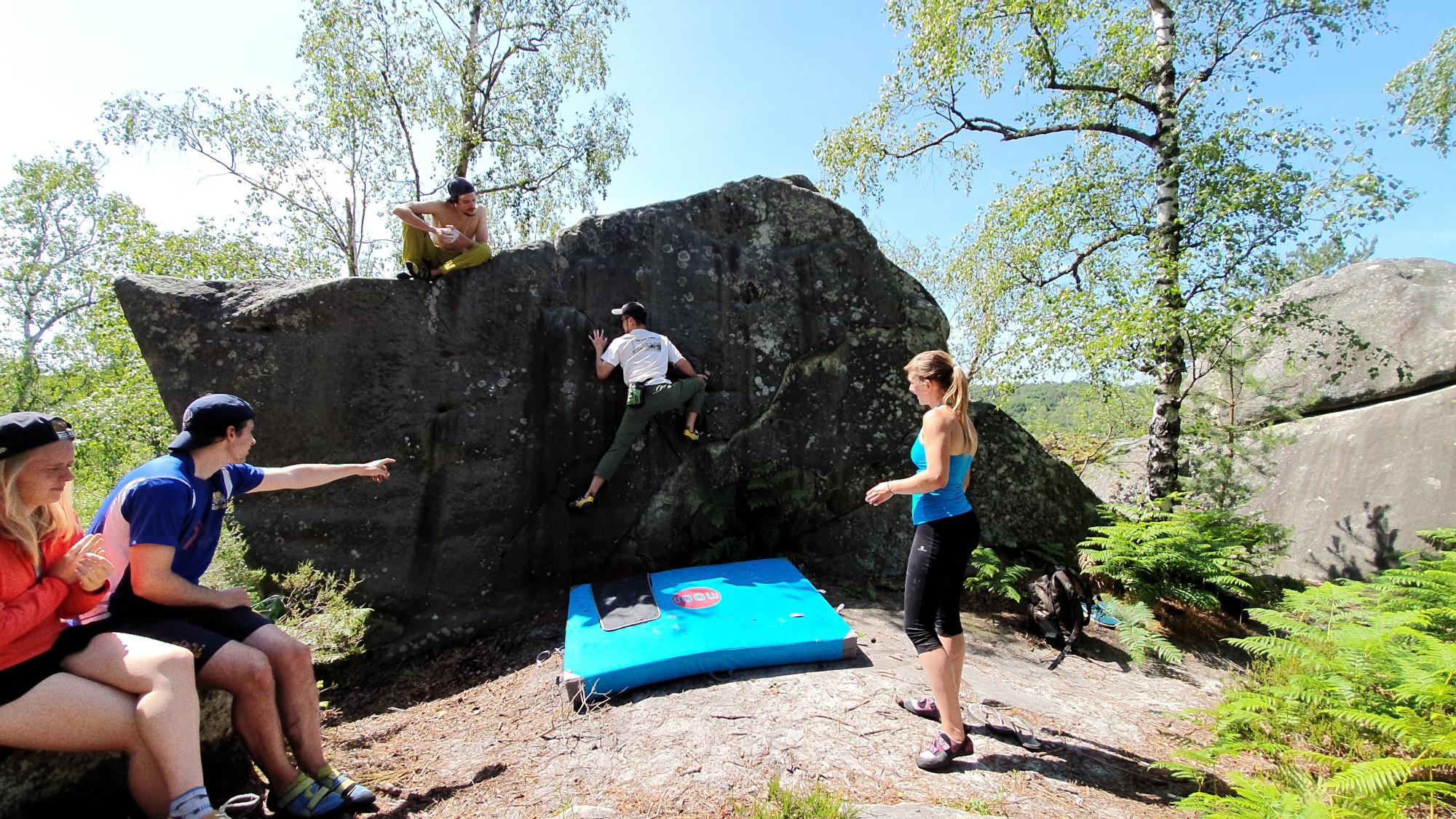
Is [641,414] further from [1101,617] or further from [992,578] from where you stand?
[1101,617]

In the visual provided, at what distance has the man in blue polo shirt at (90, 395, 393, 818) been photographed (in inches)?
110

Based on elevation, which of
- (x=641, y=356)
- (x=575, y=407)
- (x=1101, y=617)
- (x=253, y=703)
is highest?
(x=641, y=356)

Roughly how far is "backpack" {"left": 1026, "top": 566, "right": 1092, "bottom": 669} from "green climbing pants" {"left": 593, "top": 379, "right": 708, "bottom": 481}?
12.6 ft

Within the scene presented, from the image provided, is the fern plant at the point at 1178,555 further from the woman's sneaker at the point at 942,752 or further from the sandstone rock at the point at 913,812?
the sandstone rock at the point at 913,812

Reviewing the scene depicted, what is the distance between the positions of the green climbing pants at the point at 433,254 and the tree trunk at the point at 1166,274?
7.50 metres

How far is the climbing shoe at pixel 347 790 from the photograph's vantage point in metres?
3.02

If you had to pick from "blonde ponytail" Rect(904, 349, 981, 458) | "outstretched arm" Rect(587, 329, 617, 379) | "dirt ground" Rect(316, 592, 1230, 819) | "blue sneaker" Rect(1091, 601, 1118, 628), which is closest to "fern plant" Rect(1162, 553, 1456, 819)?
"dirt ground" Rect(316, 592, 1230, 819)

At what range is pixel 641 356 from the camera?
623 centimetres

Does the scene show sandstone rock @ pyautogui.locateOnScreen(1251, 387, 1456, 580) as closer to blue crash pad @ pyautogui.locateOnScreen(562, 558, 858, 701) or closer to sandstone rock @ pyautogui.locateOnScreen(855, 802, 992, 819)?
blue crash pad @ pyautogui.locateOnScreen(562, 558, 858, 701)

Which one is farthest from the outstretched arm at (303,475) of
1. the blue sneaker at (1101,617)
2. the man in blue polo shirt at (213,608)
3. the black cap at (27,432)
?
the blue sneaker at (1101,617)

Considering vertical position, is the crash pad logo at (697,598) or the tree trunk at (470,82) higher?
the tree trunk at (470,82)

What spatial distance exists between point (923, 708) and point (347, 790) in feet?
10.2

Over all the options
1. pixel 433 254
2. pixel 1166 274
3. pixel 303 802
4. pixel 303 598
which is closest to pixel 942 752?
pixel 303 802

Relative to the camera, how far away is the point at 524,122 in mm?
15820
